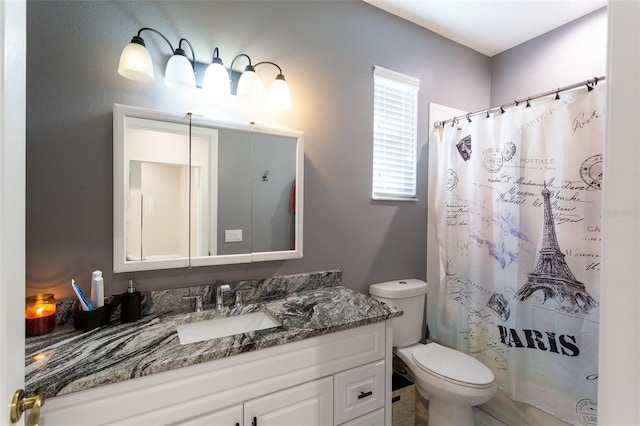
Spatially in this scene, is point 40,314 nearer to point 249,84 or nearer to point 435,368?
point 249,84

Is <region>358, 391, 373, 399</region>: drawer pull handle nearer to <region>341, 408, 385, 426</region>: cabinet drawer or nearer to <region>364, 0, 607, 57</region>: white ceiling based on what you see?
<region>341, 408, 385, 426</region>: cabinet drawer

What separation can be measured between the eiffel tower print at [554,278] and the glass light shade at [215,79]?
6.05 feet

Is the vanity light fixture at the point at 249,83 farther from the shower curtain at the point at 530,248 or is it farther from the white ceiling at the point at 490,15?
the shower curtain at the point at 530,248

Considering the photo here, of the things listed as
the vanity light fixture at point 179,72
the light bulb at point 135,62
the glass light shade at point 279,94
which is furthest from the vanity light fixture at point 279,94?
the light bulb at point 135,62

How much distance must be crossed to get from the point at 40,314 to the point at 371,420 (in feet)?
4.85

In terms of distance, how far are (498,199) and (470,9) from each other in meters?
1.30

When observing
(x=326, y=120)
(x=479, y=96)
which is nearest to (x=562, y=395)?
(x=326, y=120)

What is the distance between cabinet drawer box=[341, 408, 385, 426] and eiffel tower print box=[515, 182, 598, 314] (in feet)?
3.64

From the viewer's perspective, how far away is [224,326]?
143 centimetres

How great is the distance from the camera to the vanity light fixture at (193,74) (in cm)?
127

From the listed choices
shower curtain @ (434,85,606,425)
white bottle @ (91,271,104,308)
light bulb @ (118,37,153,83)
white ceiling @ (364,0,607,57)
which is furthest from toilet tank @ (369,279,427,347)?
white ceiling @ (364,0,607,57)

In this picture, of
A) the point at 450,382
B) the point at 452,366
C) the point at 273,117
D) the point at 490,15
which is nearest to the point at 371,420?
the point at 450,382

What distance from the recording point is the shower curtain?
5.11 ft

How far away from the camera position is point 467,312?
2.06 m
